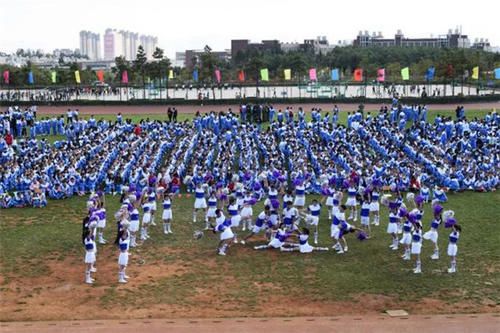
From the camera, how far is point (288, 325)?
10555 mm

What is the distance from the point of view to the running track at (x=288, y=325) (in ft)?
33.8

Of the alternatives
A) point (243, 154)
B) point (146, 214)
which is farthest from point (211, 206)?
point (243, 154)

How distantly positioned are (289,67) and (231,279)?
2503 inches

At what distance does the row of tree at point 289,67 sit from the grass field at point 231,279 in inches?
1625

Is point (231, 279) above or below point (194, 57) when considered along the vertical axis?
below

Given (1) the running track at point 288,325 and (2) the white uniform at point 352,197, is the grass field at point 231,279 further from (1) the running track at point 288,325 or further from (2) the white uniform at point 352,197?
(2) the white uniform at point 352,197

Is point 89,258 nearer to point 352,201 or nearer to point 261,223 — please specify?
point 261,223

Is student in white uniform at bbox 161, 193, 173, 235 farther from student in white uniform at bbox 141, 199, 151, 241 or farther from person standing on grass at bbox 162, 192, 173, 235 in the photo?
student in white uniform at bbox 141, 199, 151, 241

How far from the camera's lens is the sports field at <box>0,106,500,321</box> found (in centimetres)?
1134

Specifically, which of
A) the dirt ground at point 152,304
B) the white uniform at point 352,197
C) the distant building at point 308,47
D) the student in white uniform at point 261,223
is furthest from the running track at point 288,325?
the distant building at point 308,47

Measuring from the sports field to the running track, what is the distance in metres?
0.30

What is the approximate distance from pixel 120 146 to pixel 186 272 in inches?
512

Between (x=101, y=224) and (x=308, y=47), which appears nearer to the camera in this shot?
(x=101, y=224)

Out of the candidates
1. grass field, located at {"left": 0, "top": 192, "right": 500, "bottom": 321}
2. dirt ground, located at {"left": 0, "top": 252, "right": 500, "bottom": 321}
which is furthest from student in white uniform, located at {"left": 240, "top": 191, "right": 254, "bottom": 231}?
dirt ground, located at {"left": 0, "top": 252, "right": 500, "bottom": 321}
